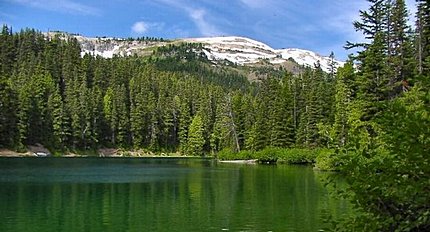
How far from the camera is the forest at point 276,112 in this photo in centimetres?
749

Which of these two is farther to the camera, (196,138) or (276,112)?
(196,138)

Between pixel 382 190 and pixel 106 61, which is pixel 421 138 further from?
pixel 106 61

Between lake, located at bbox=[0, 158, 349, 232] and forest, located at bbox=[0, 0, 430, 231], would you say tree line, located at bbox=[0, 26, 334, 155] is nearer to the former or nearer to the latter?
forest, located at bbox=[0, 0, 430, 231]

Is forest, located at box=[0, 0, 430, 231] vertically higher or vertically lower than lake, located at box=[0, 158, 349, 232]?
higher

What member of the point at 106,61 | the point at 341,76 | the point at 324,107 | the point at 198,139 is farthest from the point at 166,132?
the point at 341,76

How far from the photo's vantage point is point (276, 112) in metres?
88.3

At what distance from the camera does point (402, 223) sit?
706 centimetres

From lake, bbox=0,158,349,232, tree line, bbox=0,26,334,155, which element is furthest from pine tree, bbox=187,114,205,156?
lake, bbox=0,158,349,232

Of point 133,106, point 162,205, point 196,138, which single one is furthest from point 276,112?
point 162,205

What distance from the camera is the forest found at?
7.49 metres

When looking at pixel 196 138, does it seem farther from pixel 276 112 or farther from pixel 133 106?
pixel 276 112

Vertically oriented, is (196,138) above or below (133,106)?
below

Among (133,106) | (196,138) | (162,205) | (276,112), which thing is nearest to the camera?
(162,205)

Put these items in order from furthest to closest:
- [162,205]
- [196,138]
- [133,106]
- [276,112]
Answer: [133,106], [196,138], [276,112], [162,205]
